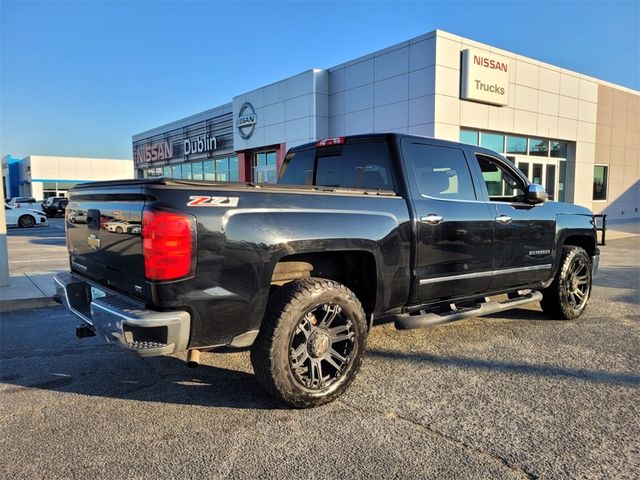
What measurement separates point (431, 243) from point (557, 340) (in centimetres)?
204

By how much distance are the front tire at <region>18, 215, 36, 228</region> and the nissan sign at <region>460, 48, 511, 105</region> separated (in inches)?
873

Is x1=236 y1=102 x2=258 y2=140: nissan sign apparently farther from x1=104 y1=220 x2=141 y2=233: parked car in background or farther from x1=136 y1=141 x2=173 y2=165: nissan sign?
x1=104 y1=220 x2=141 y2=233: parked car in background

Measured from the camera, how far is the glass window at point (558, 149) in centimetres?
1886

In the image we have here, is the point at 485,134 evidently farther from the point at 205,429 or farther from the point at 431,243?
the point at 205,429

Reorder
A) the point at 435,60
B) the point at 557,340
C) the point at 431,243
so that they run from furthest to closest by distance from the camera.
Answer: the point at 435,60 < the point at 557,340 < the point at 431,243

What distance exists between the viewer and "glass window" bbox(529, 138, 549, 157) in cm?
1786

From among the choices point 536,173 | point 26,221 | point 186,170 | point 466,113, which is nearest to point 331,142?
point 466,113

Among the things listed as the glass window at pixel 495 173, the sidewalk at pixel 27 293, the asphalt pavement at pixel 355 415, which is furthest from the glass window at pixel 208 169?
the glass window at pixel 495 173

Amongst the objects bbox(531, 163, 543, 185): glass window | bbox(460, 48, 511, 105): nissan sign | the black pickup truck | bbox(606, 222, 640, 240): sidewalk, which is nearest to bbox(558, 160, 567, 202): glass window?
bbox(531, 163, 543, 185): glass window

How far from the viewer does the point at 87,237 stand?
373cm

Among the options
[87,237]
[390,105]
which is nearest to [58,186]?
[390,105]

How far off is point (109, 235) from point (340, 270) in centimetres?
177

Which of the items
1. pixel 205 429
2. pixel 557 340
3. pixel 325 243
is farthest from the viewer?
pixel 557 340

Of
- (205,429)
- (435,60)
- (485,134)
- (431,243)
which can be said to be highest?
(435,60)
